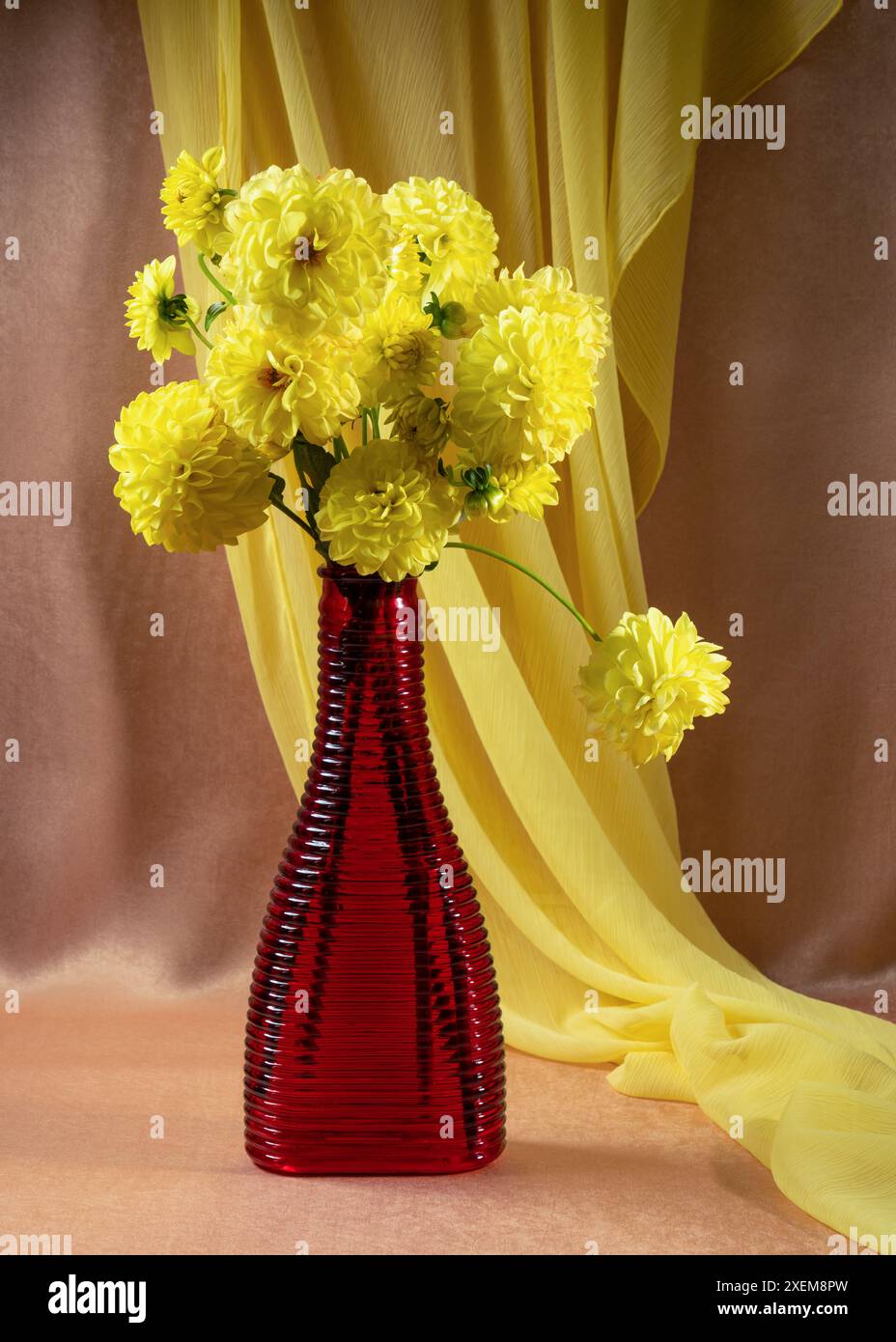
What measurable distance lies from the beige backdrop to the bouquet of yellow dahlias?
636 millimetres

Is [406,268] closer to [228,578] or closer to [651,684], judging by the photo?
[651,684]

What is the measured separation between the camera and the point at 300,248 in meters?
1.02

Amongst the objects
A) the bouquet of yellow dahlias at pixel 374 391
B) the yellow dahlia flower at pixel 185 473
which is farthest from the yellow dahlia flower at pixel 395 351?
the yellow dahlia flower at pixel 185 473

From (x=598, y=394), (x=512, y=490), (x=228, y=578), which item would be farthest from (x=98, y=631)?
(x=512, y=490)

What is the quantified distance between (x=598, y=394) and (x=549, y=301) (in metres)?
0.52

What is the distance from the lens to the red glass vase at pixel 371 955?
1230mm

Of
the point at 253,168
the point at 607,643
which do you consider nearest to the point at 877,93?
the point at 253,168

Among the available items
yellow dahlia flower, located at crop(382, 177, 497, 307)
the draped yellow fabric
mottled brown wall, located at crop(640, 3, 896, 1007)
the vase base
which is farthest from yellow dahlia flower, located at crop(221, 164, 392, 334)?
mottled brown wall, located at crop(640, 3, 896, 1007)

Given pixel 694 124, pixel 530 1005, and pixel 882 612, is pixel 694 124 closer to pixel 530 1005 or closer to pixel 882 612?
pixel 882 612

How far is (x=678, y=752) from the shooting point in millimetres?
1849

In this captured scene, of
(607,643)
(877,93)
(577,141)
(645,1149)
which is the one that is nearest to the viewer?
(607,643)

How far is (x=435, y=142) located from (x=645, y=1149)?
111 cm

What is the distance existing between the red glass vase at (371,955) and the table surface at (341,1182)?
58mm

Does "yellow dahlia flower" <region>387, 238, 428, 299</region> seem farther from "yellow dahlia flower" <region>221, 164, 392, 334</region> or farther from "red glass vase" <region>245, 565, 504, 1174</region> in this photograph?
"red glass vase" <region>245, 565, 504, 1174</region>
